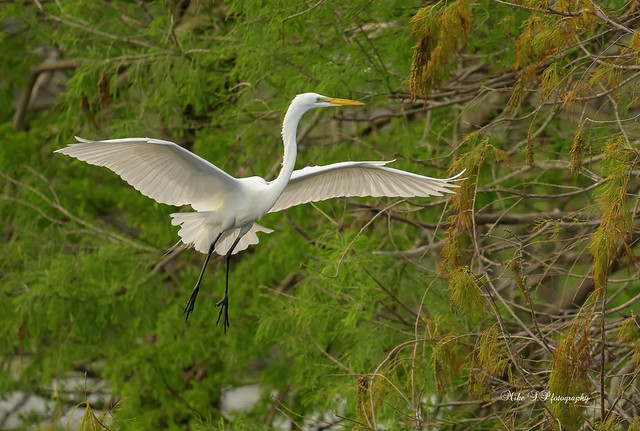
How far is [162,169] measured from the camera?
3.93 metres

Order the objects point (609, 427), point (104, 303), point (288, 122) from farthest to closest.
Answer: point (104, 303) → point (288, 122) → point (609, 427)

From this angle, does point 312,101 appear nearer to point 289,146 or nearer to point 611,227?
point 289,146

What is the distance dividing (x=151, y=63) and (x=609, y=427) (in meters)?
4.78

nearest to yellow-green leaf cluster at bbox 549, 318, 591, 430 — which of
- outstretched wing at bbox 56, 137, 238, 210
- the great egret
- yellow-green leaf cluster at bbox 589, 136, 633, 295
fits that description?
yellow-green leaf cluster at bbox 589, 136, 633, 295

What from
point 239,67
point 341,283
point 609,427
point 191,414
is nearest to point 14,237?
point 191,414

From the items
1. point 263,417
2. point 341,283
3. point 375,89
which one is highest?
point 375,89

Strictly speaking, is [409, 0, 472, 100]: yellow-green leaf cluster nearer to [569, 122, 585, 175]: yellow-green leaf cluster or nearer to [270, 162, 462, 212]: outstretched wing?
[569, 122, 585, 175]: yellow-green leaf cluster

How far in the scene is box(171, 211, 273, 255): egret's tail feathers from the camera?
13.7ft

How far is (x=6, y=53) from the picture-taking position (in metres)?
8.52

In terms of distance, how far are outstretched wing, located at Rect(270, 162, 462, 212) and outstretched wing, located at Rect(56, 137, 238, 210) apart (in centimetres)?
40

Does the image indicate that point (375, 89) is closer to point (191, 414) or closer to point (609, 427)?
point (609, 427)

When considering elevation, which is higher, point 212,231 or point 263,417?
point 212,231

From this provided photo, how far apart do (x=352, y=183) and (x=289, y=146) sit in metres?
0.79

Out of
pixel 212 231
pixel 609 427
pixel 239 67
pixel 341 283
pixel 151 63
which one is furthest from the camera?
pixel 151 63
